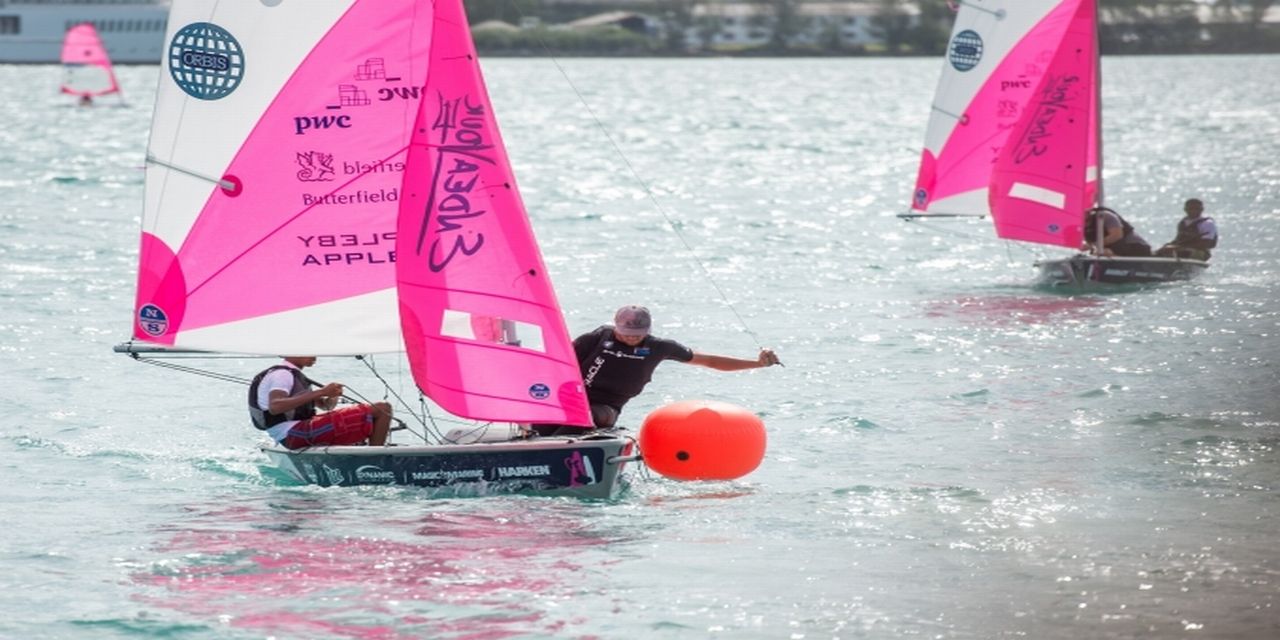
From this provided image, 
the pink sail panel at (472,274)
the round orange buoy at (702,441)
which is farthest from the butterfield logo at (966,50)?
the pink sail panel at (472,274)

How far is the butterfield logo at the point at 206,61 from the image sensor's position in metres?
14.4

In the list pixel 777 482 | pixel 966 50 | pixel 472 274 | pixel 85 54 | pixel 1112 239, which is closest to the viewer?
pixel 472 274

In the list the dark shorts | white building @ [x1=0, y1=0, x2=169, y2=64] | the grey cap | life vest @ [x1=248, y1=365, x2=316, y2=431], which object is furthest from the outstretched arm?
white building @ [x1=0, y1=0, x2=169, y2=64]

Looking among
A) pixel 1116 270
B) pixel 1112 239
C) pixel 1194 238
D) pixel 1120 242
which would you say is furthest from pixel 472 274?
pixel 1194 238

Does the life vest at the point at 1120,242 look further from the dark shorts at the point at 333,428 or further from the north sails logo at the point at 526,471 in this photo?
the dark shorts at the point at 333,428

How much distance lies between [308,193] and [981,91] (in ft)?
53.7

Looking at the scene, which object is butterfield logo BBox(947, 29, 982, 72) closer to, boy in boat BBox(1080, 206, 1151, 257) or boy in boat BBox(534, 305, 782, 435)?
boy in boat BBox(1080, 206, 1151, 257)

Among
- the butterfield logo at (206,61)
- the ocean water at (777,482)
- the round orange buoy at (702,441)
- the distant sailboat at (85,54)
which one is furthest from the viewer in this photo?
the distant sailboat at (85,54)

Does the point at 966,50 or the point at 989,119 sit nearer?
the point at 989,119

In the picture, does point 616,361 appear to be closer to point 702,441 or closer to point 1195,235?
point 702,441

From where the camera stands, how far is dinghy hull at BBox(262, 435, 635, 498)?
45.6 feet

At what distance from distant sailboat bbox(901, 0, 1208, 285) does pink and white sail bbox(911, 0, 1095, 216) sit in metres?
0.01

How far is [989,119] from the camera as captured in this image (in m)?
29.0

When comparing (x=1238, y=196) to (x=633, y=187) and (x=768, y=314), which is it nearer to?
(x=633, y=187)
